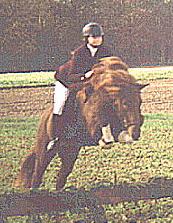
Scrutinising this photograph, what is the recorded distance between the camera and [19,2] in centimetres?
282

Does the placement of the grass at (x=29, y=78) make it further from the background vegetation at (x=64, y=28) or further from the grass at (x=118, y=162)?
the grass at (x=118, y=162)

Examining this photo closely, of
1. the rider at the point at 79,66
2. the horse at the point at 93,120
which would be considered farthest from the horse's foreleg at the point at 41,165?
the rider at the point at 79,66

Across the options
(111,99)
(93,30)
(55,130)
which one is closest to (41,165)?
(55,130)

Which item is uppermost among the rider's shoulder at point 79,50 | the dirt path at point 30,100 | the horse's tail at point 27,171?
the rider's shoulder at point 79,50

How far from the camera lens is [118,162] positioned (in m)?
2.93

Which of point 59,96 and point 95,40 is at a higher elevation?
point 95,40

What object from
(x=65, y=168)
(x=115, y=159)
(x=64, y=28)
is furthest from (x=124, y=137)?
(x=64, y=28)

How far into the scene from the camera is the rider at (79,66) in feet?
9.32

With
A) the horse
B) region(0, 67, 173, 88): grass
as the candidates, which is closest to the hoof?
the horse

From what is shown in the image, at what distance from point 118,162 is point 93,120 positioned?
236 millimetres

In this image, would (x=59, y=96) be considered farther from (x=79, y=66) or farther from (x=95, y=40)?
(x=95, y=40)

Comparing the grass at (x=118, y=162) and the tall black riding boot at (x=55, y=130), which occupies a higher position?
the tall black riding boot at (x=55, y=130)

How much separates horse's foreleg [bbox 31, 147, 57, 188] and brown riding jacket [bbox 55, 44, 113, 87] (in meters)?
0.32

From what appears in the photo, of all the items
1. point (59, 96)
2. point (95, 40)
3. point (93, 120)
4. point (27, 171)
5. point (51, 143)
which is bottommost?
point (27, 171)
